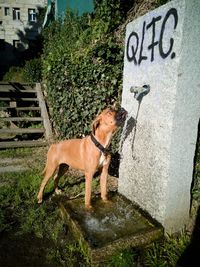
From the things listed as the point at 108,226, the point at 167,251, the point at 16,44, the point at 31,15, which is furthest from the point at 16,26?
the point at 167,251

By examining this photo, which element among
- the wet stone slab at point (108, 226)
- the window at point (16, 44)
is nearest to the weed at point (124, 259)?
the wet stone slab at point (108, 226)

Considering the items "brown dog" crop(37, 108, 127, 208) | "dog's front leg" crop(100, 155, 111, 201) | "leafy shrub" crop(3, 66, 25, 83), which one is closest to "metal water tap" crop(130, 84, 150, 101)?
"brown dog" crop(37, 108, 127, 208)

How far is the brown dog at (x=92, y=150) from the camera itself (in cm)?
327

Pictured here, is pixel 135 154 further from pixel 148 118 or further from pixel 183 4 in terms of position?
pixel 183 4

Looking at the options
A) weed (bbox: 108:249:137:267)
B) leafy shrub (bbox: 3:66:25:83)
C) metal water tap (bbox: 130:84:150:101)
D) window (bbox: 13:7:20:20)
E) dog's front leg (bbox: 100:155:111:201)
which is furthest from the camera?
window (bbox: 13:7:20:20)

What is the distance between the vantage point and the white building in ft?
105

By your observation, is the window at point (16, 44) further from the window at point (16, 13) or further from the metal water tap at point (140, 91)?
the metal water tap at point (140, 91)

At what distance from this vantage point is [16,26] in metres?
32.6

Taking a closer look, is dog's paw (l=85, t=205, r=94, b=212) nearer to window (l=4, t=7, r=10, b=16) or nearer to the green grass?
the green grass

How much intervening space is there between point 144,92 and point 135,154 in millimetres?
874

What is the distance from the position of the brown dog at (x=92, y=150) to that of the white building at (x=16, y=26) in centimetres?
3085

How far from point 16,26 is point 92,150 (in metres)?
33.4

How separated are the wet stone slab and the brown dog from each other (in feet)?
0.65

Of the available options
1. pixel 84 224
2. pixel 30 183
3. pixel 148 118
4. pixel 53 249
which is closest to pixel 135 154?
pixel 148 118
